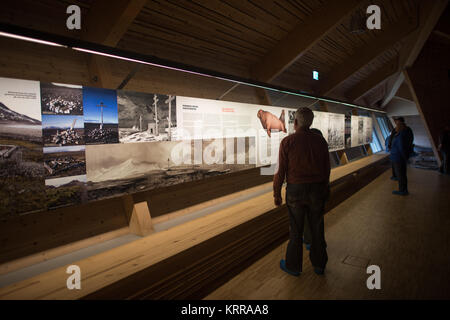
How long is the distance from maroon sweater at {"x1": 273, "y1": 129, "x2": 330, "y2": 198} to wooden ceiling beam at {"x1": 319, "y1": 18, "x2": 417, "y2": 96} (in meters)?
6.07

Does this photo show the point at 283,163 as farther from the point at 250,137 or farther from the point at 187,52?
the point at 187,52

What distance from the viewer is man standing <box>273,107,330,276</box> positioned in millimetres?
2625

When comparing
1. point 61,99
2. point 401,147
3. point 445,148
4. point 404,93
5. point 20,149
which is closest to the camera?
point 20,149

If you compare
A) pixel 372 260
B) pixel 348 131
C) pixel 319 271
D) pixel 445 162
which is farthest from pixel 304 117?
pixel 445 162

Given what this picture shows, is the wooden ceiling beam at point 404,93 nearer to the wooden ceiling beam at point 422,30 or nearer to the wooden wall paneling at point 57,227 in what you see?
the wooden ceiling beam at point 422,30

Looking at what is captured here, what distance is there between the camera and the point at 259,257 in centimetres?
328

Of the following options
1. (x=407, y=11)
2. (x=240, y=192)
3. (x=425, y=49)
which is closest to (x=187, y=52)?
(x=240, y=192)

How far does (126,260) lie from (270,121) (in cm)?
374

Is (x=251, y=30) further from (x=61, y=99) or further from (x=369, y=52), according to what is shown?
(x=369, y=52)

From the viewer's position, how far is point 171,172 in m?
3.51

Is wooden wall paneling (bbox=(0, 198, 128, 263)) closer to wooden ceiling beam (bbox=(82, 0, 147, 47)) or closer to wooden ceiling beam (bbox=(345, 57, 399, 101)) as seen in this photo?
wooden ceiling beam (bbox=(82, 0, 147, 47))

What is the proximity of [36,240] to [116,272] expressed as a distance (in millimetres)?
1076

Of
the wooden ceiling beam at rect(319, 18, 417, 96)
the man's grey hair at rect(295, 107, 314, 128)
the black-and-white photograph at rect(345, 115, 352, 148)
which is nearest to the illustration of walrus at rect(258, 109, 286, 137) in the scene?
the man's grey hair at rect(295, 107, 314, 128)
